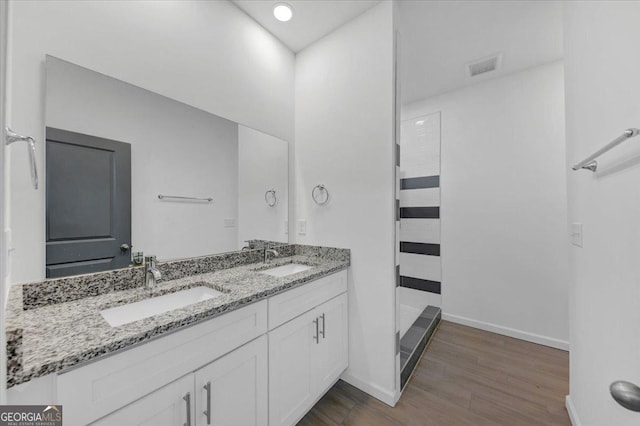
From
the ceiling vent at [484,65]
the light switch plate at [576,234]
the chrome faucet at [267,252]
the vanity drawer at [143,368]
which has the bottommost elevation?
the vanity drawer at [143,368]

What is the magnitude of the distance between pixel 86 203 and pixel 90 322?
0.58 m

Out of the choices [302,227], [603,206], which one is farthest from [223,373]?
[603,206]

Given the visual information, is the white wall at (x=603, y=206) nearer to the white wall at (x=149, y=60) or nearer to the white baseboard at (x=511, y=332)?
the white baseboard at (x=511, y=332)

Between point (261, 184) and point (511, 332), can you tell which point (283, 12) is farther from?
point (511, 332)

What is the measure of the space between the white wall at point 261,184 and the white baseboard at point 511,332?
2.19 meters

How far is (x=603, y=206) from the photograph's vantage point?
41.4 inches

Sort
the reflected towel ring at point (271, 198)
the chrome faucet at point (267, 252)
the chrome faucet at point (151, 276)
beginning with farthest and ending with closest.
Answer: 1. the reflected towel ring at point (271, 198)
2. the chrome faucet at point (267, 252)
3. the chrome faucet at point (151, 276)

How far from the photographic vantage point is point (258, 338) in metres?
1.20

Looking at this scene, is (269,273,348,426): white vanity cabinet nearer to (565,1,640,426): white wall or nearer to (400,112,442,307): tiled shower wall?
(565,1,640,426): white wall

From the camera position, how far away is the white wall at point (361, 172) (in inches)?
67.1

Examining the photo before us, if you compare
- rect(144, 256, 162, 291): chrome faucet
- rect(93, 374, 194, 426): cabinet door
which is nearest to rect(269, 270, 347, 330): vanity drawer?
rect(93, 374, 194, 426): cabinet door

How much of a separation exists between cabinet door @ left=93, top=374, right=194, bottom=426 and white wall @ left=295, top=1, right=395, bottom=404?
1.20 meters

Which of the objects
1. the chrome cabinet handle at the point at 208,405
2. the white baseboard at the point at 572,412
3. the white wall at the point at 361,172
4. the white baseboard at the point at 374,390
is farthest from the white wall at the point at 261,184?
the white baseboard at the point at 572,412

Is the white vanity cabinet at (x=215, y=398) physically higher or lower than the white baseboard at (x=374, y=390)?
higher
